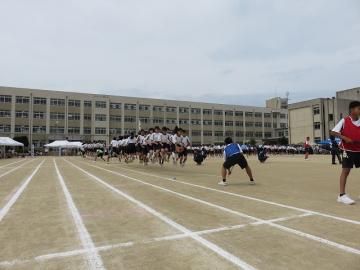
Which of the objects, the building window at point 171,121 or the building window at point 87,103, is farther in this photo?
the building window at point 171,121

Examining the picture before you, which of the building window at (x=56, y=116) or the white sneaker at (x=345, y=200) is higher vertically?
the building window at (x=56, y=116)

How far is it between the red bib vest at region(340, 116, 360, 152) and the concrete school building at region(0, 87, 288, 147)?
2620 inches

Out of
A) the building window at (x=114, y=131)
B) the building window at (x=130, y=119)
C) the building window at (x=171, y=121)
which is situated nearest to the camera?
the building window at (x=114, y=131)

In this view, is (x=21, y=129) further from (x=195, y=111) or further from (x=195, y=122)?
(x=195, y=111)

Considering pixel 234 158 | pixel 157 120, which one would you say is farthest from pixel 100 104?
pixel 234 158

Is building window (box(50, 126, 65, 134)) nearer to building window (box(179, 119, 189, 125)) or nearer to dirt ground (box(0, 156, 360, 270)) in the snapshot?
building window (box(179, 119, 189, 125))

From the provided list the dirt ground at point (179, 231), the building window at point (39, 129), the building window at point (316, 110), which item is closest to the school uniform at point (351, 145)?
the dirt ground at point (179, 231)

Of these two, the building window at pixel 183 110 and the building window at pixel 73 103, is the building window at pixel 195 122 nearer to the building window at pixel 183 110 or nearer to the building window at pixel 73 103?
the building window at pixel 183 110

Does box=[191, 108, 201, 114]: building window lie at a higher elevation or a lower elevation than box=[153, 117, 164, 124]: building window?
higher

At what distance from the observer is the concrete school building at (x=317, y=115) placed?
7588 centimetres

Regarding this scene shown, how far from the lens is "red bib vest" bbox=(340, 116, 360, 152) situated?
7254 millimetres

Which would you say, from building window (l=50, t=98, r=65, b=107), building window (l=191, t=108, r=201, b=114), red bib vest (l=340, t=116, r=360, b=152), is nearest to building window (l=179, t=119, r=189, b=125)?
building window (l=191, t=108, r=201, b=114)

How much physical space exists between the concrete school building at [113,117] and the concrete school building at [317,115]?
2124 cm

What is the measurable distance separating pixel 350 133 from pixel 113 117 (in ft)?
300
